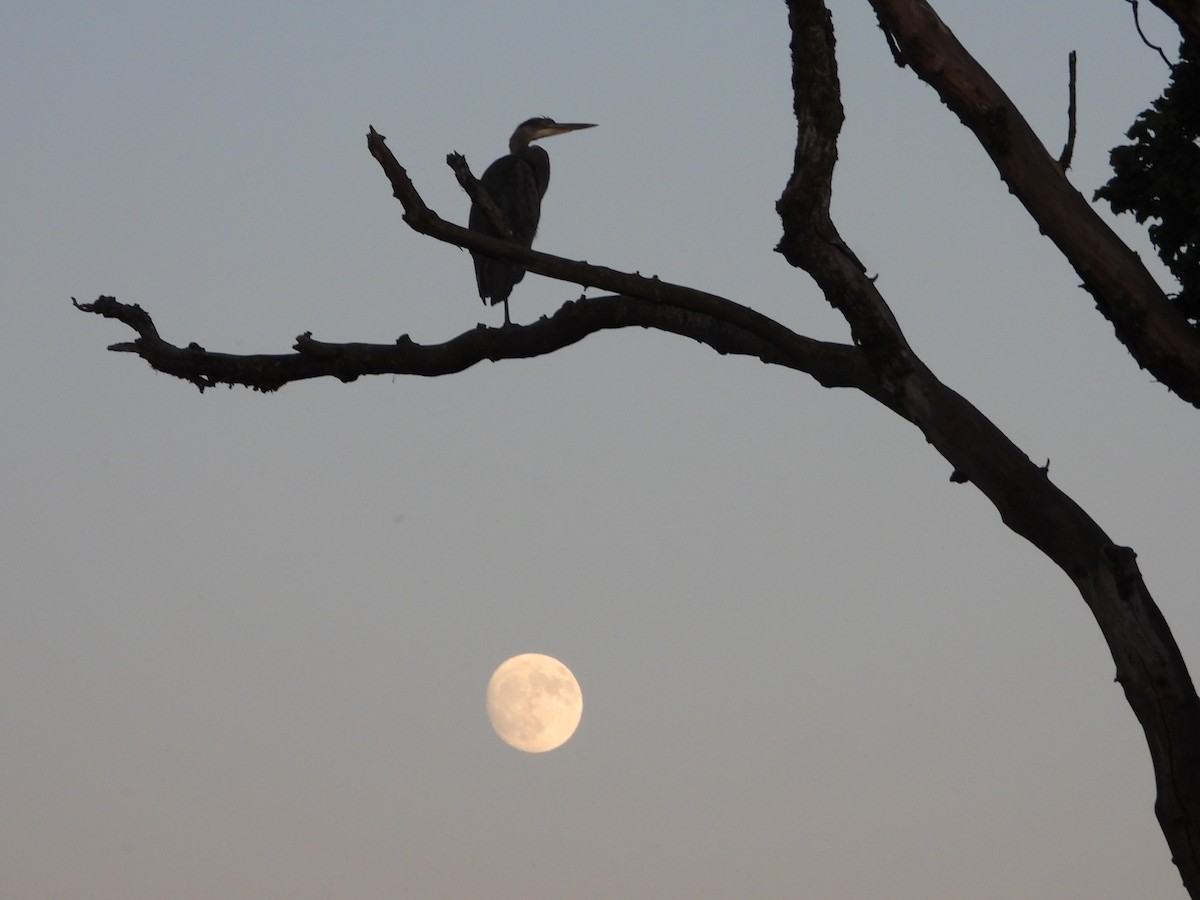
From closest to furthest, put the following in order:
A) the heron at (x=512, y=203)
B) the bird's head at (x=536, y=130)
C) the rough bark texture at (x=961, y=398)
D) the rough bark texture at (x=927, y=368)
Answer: the rough bark texture at (x=927, y=368) < the rough bark texture at (x=961, y=398) < the heron at (x=512, y=203) < the bird's head at (x=536, y=130)

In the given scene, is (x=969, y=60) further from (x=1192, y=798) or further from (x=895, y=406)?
(x=1192, y=798)

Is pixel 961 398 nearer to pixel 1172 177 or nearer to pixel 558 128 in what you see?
pixel 1172 177

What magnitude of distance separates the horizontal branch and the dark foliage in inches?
56.4

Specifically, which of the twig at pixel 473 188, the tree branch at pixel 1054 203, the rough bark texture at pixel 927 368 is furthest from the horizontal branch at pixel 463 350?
the tree branch at pixel 1054 203

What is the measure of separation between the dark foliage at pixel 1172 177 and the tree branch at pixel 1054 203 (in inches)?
10.1

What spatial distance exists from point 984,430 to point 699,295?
4.62 feet

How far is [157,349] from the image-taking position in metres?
8.73

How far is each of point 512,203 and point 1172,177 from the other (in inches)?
411

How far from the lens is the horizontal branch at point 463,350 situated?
23.9 ft

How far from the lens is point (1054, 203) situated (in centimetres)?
683

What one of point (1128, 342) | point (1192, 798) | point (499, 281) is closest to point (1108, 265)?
point (1128, 342)

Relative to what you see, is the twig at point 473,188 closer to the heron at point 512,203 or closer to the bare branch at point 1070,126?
the bare branch at point 1070,126

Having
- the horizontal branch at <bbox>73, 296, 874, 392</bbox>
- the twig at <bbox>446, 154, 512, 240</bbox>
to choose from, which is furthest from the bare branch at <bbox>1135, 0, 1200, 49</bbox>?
the twig at <bbox>446, 154, 512, 240</bbox>

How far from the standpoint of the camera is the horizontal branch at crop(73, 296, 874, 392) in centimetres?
729
